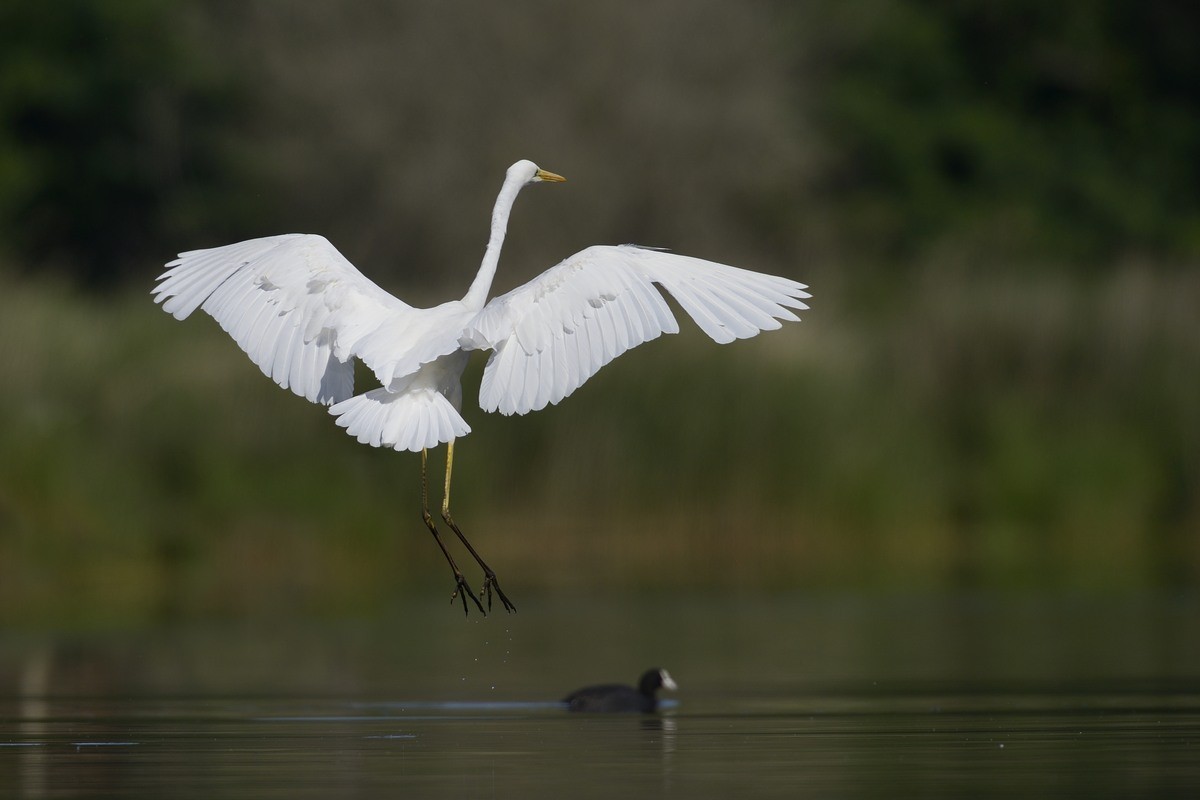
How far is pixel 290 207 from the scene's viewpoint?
3092 cm

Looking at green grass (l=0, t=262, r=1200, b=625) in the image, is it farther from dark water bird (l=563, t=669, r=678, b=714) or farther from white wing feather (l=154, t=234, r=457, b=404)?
white wing feather (l=154, t=234, r=457, b=404)

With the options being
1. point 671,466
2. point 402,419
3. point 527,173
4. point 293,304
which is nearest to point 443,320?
point 402,419

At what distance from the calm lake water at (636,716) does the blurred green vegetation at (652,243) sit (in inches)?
60.9

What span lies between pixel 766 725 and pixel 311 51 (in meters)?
24.1

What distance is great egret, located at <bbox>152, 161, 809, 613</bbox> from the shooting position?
8219 mm

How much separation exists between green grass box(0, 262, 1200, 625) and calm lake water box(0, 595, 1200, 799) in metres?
1.49

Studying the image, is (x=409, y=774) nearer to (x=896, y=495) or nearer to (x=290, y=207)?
(x=896, y=495)

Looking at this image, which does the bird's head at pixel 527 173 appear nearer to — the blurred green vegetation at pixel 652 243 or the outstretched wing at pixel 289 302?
the outstretched wing at pixel 289 302

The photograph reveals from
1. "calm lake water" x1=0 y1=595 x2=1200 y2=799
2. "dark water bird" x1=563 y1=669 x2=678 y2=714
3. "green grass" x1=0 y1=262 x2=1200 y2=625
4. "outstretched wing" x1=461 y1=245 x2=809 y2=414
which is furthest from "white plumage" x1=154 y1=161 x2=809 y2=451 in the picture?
"green grass" x1=0 y1=262 x2=1200 y2=625

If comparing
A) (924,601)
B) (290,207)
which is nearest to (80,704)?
(924,601)

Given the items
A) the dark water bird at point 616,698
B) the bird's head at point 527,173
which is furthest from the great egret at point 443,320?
the dark water bird at point 616,698

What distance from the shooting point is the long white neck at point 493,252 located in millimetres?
9039

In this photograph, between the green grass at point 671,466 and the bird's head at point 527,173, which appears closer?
the bird's head at point 527,173

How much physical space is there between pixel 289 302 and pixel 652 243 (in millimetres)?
21290
